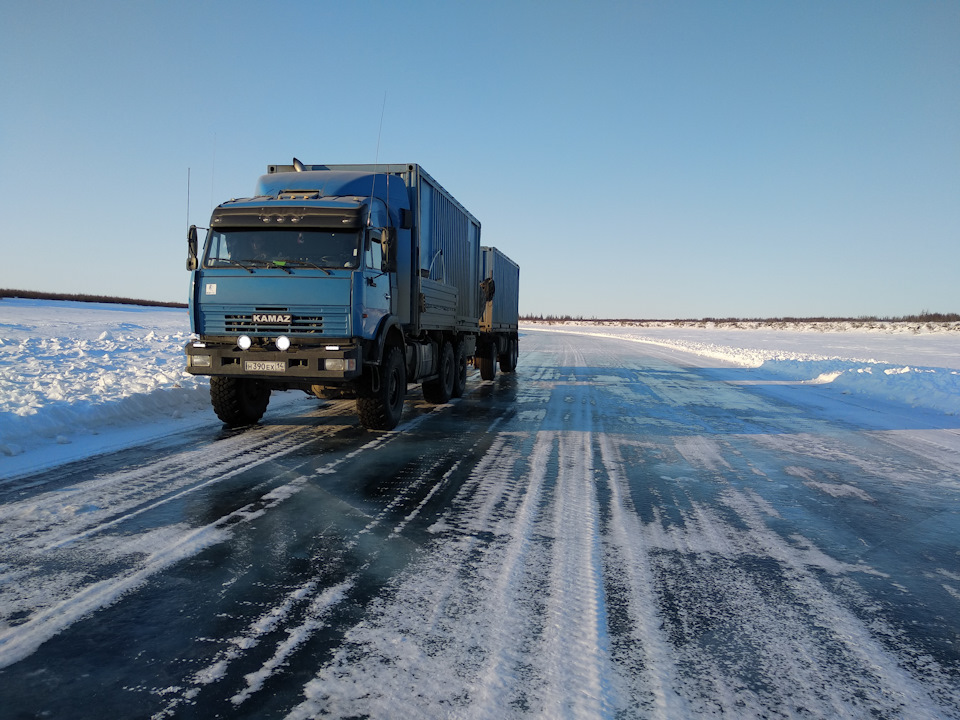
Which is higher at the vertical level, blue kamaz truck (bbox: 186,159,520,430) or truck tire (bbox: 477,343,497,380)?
blue kamaz truck (bbox: 186,159,520,430)

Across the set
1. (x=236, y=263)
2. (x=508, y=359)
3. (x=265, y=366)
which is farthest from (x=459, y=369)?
(x=508, y=359)

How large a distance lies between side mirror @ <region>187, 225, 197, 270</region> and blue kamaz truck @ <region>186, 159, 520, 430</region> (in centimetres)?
2

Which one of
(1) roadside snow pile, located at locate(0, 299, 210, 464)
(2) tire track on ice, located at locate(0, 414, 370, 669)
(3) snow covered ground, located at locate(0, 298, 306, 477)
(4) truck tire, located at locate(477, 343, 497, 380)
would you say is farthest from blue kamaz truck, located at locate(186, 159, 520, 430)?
(4) truck tire, located at locate(477, 343, 497, 380)

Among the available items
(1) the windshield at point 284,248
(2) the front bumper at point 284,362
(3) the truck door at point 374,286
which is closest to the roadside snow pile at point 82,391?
(2) the front bumper at point 284,362

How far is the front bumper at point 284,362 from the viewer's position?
7438 mm

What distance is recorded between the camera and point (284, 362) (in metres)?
7.50

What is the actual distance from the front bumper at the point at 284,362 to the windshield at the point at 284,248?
1.09 meters

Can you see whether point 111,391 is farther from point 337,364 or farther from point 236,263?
point 337,364

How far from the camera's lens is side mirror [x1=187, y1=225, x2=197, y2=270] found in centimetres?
793

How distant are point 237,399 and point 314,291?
2.08 meters

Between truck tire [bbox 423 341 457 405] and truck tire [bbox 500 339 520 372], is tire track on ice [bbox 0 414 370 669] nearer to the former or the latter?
truck tire [bbox 423 341 457 405]

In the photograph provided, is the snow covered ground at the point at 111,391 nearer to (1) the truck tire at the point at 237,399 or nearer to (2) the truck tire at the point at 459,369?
(1) the truck tire at the point at 237,399

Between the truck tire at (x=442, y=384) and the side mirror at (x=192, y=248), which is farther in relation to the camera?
the truck tire at (x=442, y=384)

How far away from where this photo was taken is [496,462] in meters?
6.53
